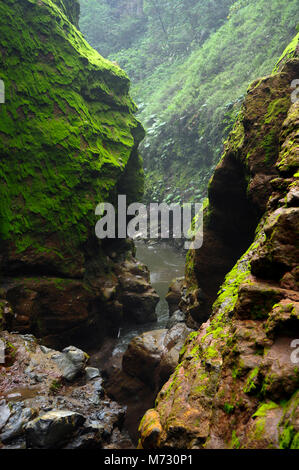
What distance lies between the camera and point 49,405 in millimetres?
3512

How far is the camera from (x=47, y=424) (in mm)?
2869

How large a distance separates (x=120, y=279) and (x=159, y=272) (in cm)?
420

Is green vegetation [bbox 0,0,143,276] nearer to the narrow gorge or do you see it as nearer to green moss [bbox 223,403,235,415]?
the narrow gorge

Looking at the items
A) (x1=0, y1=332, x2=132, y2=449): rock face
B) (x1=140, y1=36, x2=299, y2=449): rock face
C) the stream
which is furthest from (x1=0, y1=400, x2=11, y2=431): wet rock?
the stream

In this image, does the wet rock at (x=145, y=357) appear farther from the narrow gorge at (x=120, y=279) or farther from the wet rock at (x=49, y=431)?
the wet rock at (x=49, y=431)

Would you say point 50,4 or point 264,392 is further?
point 50,4

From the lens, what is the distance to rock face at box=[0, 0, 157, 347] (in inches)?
229

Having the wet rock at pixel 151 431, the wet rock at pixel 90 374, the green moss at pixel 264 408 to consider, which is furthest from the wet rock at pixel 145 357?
the green moss at pixel 264 408

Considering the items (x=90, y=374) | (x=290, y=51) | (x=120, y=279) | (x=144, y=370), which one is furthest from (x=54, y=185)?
(x=290, y=51)

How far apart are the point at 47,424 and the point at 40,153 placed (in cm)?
541

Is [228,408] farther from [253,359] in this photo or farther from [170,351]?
[170,351]

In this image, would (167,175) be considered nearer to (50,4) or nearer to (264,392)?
(50,4)

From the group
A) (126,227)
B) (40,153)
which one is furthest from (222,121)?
(40,153)

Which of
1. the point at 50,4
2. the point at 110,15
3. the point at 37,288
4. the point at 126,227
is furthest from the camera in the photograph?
the point at 110,15
